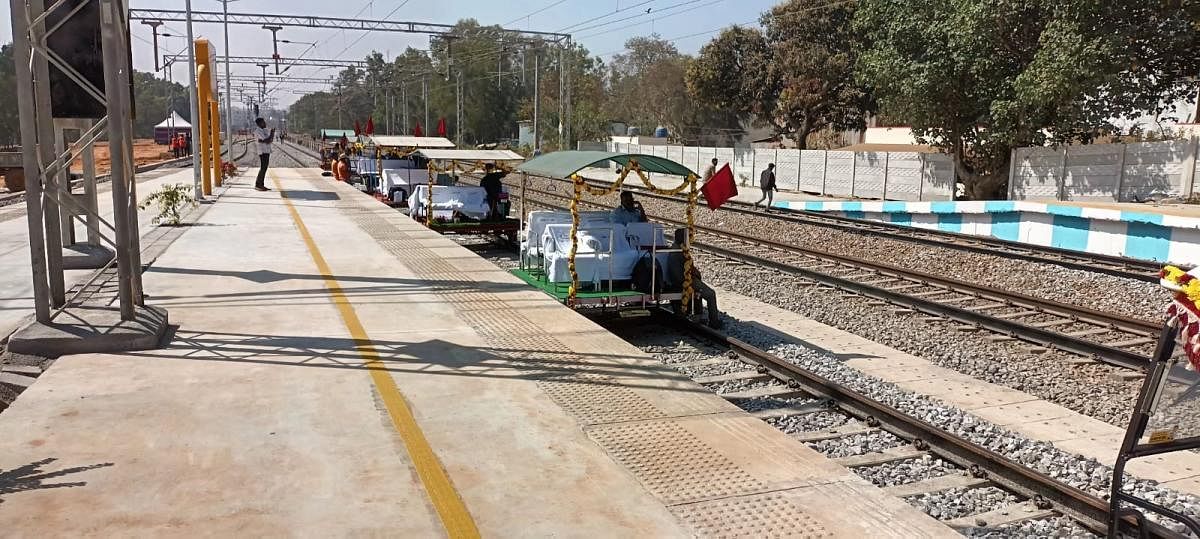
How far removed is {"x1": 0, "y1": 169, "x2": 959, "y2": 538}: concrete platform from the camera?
4.55m

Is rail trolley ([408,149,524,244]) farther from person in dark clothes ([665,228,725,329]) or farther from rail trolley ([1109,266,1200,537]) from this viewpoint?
rail trolley ([1109,266,1200,537])

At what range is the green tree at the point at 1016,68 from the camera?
22234 mm

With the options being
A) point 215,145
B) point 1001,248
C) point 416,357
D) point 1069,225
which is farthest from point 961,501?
point 215,145

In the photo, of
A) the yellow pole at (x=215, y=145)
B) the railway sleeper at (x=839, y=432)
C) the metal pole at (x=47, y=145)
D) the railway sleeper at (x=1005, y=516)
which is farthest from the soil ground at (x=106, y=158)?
the railway sleeper at (x=1005, y=516)

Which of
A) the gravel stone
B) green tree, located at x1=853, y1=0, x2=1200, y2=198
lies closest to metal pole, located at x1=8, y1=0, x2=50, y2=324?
the gravel stone

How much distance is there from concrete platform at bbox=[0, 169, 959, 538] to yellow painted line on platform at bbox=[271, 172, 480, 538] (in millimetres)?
22

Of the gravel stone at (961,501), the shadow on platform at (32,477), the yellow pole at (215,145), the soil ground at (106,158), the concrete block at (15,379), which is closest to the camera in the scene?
the shadow on platform at (32,477)

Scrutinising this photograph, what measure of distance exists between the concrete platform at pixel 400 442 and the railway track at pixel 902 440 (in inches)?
45.2

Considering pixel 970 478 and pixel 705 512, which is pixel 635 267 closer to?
pixel 970 478

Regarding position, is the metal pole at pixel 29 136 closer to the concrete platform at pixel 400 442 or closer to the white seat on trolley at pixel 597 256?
the concrete platform at pixel 400 442

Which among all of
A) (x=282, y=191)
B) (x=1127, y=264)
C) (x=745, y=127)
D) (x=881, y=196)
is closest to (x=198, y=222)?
(x=282, y=191)

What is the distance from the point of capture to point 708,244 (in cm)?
1917

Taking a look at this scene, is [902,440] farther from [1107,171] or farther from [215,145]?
[215,145]

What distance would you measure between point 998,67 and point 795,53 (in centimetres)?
1573
